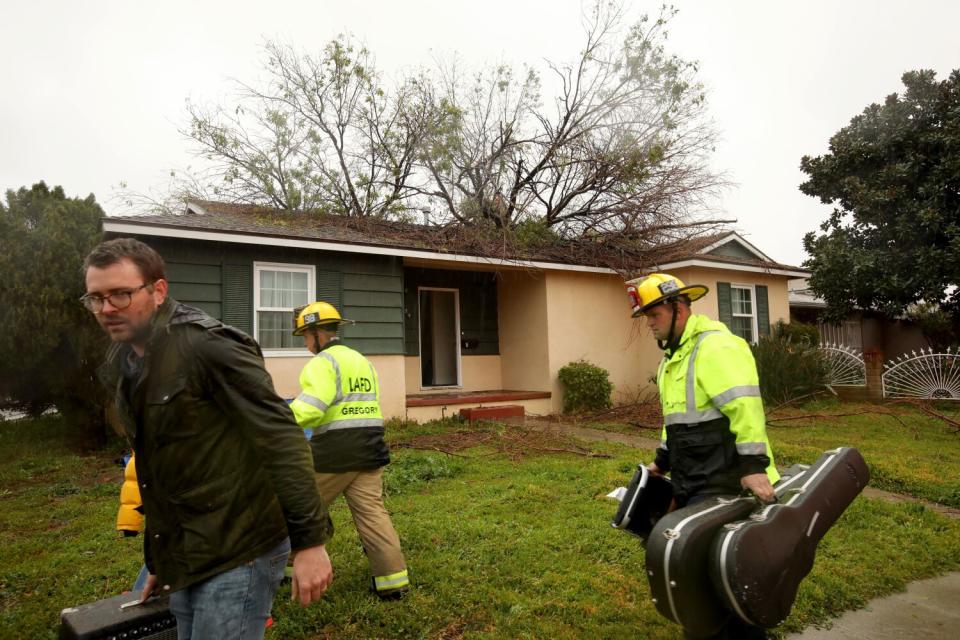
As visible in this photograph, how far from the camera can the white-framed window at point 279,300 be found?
10289 mm

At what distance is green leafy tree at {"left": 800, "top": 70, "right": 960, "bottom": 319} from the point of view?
13.2m

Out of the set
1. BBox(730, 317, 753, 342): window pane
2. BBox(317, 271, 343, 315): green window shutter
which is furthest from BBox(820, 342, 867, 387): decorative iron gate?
BBox(317, 271, 343, 315): green window shutter

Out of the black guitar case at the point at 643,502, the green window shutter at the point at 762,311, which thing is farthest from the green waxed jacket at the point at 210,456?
the green window shutter at the point at 762,311

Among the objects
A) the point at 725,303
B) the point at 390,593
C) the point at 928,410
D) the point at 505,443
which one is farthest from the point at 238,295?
the point at 928,410

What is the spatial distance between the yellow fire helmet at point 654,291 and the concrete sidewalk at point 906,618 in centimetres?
216

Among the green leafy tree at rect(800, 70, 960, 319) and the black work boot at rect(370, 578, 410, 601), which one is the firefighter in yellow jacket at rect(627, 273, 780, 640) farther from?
the green leafy tree at rect(800, 70, 960, 319)

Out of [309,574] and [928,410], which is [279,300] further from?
[928,410]

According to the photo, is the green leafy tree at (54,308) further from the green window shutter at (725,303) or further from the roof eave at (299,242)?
the green window shutter at (725,303)

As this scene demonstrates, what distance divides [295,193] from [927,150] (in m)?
16.3

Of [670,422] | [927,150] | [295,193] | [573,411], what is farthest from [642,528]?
[295,193]

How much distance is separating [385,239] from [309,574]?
1045 centimetres

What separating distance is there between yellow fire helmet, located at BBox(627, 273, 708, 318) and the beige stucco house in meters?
8.09

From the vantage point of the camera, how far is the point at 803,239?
54.1 ft

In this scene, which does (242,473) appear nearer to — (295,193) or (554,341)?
(554,341)
